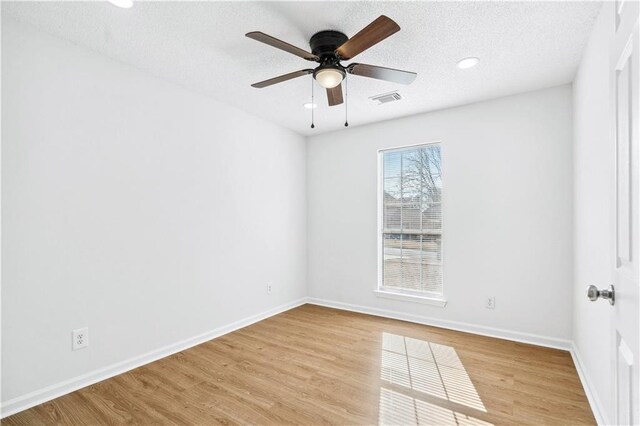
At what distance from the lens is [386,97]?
330 centimetres

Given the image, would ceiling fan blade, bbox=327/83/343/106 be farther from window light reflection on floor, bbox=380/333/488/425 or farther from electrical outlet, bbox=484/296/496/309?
electrical outlet, bbox=484/296/496/309

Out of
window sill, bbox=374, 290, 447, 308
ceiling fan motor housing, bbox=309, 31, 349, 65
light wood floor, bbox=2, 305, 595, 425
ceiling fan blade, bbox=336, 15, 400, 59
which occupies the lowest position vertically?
light wood floor, bbox=2, 305, 595, 425

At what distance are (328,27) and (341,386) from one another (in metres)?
2.49

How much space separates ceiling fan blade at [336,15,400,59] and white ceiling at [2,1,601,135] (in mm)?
188

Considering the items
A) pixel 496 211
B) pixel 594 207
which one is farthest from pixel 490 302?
pixel 594 207

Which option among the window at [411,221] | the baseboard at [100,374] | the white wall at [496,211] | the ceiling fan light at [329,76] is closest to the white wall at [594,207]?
the white wall at [496,211]

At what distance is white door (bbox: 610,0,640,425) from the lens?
0.82 metres

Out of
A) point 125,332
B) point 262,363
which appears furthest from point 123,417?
point 262,363

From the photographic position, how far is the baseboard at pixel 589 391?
6.18 ft

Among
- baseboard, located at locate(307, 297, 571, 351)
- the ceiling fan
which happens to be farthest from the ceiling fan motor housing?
baseboard, located at locate(307, 297, 571, 351)

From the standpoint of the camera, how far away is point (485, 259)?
3.40 metres

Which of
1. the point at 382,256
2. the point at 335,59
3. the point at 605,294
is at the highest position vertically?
the point at 335,59

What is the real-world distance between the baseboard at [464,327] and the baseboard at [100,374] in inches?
56.4

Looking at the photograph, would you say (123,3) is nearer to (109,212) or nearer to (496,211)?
(109,212)
